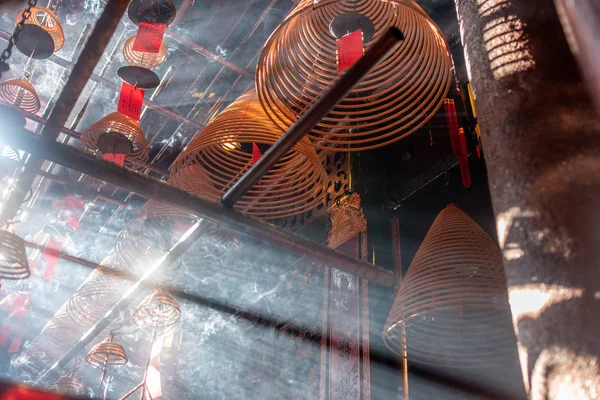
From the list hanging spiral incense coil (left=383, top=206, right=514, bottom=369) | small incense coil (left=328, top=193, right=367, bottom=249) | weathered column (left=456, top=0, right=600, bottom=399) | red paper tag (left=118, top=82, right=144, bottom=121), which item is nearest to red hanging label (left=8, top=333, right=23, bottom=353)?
red paper tag (left=118, top=82, right=144, bottom=121)

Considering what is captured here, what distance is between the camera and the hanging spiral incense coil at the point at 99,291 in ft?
17.5

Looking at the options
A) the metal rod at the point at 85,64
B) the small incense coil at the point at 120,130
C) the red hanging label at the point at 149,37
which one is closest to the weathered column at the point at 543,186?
the metal rod at the point at 85,64

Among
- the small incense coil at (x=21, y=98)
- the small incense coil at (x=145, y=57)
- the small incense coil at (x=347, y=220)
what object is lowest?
the small incense coil at (x=347, y=220)

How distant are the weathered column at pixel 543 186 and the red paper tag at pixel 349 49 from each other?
486 millimetres

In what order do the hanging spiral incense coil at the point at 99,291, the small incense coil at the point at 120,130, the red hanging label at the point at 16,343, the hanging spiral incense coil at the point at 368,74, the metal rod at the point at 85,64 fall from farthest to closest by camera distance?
the red hanging label at the point at 16,343
the hanging spiral incense coil at the point at 99,291
the small incense coil at the point at 120,130
the metal rod at the point at 85,64
the hanging spiral incense coil at the point at 368,74

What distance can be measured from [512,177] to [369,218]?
2904 millimetres

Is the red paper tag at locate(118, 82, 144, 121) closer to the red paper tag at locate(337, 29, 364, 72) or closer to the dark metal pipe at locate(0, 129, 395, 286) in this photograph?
the dark metal pipe at locate(0, 129, 395, 286)

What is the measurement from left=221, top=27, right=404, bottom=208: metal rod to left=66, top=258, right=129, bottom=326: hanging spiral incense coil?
138 inches

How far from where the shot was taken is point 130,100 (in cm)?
371

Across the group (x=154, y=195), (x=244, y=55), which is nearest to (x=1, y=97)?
(x=244, y=55)

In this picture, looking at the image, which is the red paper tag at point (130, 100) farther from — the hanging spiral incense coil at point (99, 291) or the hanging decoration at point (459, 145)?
the hanging decoration at point (459, 145)

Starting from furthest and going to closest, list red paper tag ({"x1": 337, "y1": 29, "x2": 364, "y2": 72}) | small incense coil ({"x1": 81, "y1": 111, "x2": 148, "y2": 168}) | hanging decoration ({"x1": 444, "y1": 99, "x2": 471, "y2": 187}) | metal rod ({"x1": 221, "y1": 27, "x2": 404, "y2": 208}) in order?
small incense coil ({"x1": 81, "y1": 111, "x2": 148, "y2": 168}) < hanging decoration ({"x1": 444, "y1": 99, "x2": 471, "y2": 187}) < red paper tag ({"x1": 337, "y1": 29, "x2": 364, "y2": 72}) < metal rod ({"x1": 221, "y1": 27, "x2": 404, "y2": 208})

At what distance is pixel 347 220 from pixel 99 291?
3.16m

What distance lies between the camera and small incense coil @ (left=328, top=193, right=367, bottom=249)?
3.74 meters
